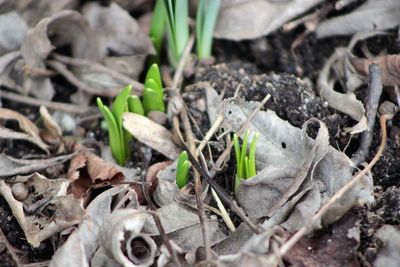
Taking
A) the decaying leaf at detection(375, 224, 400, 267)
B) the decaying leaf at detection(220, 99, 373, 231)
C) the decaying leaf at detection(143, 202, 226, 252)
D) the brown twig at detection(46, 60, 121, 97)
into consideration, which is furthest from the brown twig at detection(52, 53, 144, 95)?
the decaying leaf at detection(375, 224, 400, 267)

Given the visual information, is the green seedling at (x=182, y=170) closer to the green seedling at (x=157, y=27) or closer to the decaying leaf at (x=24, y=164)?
the decaying leaf at (x=24, y=164)

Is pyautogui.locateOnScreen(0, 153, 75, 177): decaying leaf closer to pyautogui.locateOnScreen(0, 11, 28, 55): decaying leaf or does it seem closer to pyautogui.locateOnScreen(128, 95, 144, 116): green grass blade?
pyautogui.locateOnScreen(128, 95, 144, 116): green grass blade

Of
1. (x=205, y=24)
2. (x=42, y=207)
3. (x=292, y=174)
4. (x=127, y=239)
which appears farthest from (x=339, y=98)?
(x=42, y=207)

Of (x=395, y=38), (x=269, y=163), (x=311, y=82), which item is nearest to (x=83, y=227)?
(x=269, y=163)

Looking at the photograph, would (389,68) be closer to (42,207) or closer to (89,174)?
(89,174)

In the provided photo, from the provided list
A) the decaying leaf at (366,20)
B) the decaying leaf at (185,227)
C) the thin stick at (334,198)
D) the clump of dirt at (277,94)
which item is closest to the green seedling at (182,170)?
the decaying leaf at (185,227)
